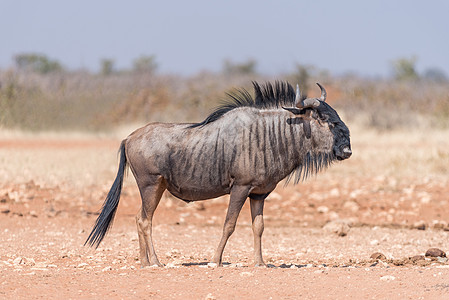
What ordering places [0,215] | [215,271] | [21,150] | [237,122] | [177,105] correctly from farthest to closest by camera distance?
[177,105] → [21,150] → [0,215] → [237,122] → [215,271]

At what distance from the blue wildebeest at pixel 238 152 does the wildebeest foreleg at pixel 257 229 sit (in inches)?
0.4

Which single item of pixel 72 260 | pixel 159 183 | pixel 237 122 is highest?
pixel 237 122

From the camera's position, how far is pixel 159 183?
8430 millimetres

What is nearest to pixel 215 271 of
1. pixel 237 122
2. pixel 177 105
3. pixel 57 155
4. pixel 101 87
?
pixel 237 122

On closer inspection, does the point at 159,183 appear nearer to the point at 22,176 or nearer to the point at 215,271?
the point at 215,271

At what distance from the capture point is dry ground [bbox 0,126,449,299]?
6.80 m

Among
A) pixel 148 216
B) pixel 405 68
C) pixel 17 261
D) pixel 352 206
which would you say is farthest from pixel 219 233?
pixel 405 68

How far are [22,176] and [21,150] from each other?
2504mm

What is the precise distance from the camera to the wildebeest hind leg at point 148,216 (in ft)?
27.6

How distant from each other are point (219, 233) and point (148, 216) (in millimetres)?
3683

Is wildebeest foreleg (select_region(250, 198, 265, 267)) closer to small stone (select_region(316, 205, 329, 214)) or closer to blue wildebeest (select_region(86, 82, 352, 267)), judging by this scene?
blue wildebeest (select_region(86, 82, 352, 267))

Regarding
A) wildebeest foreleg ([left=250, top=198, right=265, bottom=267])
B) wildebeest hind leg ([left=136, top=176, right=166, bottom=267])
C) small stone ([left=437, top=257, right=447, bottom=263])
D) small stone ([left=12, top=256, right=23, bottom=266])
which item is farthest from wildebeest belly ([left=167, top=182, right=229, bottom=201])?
small stone ([left=437, top=257, right=447, bottom=263])

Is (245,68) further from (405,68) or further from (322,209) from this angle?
(322,209)

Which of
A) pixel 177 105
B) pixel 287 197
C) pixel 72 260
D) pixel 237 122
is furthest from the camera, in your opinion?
pixel 177 105
